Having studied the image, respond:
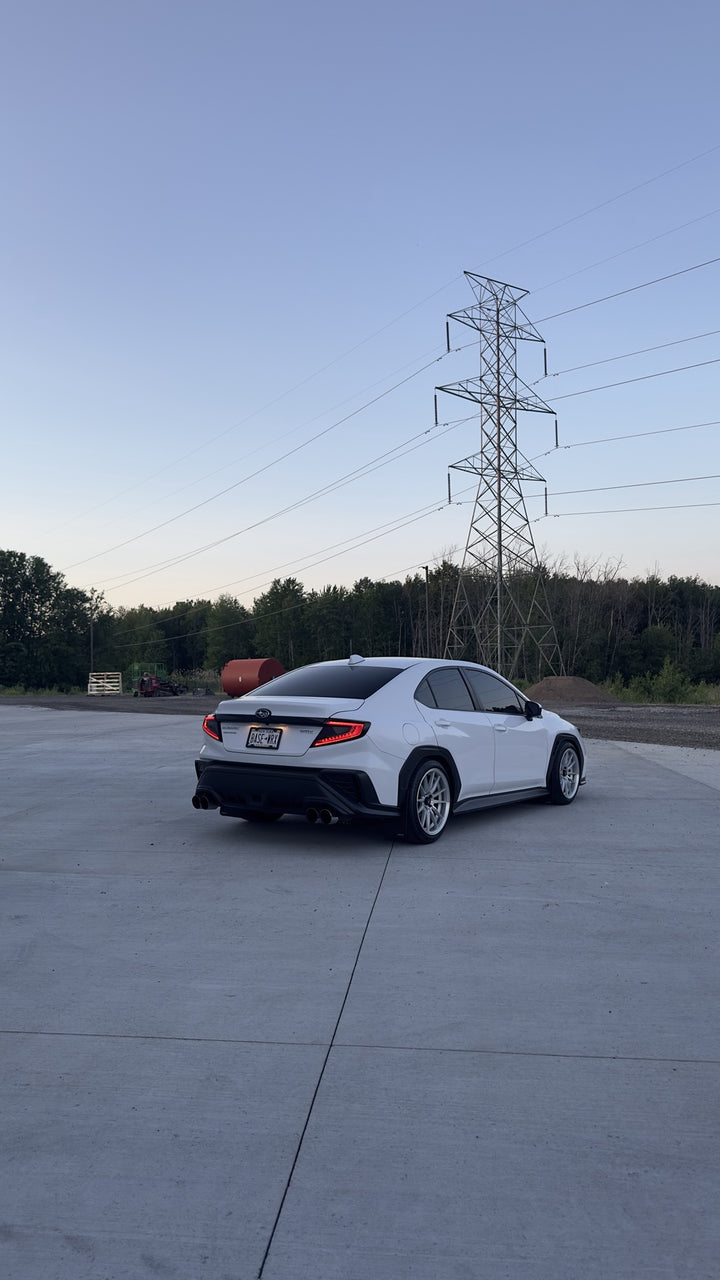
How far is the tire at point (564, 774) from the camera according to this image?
10.2m

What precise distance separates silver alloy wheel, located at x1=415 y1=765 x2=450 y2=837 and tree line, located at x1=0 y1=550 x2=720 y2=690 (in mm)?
52714

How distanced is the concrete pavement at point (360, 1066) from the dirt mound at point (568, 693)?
30268 mm

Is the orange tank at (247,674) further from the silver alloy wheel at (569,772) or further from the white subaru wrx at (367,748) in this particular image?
the white subaru wrx at (367,748)

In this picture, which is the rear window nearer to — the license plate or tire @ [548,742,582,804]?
the license plate

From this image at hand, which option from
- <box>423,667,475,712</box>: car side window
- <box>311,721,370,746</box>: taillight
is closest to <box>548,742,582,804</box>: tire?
<box>423,667,475,712</box>: car side window

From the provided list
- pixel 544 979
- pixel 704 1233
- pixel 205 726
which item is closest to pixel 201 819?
pixel 205 726

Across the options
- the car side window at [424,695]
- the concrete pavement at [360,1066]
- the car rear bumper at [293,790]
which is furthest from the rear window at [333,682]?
the concrete pavement at [360,1066]

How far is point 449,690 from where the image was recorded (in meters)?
9.06

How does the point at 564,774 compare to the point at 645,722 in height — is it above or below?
above

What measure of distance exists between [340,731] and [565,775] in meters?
3.52

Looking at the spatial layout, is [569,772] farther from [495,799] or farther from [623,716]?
[623,716]

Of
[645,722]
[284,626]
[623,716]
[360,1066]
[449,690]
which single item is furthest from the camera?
[284,626]

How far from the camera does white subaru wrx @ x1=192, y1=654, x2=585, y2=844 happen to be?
7.77m

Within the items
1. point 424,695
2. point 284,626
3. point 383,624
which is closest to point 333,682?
point 424,695
